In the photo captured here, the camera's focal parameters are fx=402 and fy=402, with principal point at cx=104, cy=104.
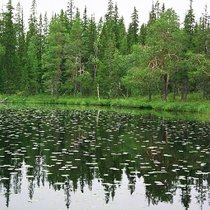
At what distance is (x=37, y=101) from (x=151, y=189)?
64.4 meters

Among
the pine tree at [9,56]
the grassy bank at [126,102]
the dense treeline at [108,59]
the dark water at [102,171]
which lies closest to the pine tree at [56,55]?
the dense treeline at [108,59]

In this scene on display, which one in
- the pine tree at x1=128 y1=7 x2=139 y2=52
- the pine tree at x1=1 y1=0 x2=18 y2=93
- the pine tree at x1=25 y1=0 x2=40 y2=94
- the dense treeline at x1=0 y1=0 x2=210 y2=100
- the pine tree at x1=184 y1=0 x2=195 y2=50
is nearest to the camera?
the dense treeline at x1=0 y1=0 x2=210 y2=100

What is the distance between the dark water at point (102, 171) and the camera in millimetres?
13336

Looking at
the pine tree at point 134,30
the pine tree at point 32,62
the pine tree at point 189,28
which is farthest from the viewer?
the pine tree at point 134,30

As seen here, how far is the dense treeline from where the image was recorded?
60.9 m

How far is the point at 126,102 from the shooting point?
66.3 metres

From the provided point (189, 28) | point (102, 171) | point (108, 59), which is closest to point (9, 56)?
point (108, 59)

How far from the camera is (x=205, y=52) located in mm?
64250

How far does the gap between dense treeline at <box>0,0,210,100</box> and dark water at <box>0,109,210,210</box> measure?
3413 cm

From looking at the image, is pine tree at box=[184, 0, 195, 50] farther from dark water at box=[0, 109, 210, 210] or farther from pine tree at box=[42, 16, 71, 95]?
dark water at box=[0, 109, 210, 210]

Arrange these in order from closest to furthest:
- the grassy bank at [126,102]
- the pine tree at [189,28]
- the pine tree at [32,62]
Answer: the grassy bank at [126,102], the pine tree at [189,28], the pine tree at [32,62]

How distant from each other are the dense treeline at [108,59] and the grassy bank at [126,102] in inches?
96.6

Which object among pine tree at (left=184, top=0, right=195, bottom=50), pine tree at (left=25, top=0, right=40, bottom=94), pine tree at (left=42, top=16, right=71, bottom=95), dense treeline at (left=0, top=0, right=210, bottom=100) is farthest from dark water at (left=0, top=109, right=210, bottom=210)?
pine tree at (left=25, top=0, right=40, bottom=94)

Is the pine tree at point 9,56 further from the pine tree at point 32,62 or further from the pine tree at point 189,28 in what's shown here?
the pine tree at point 189,28
